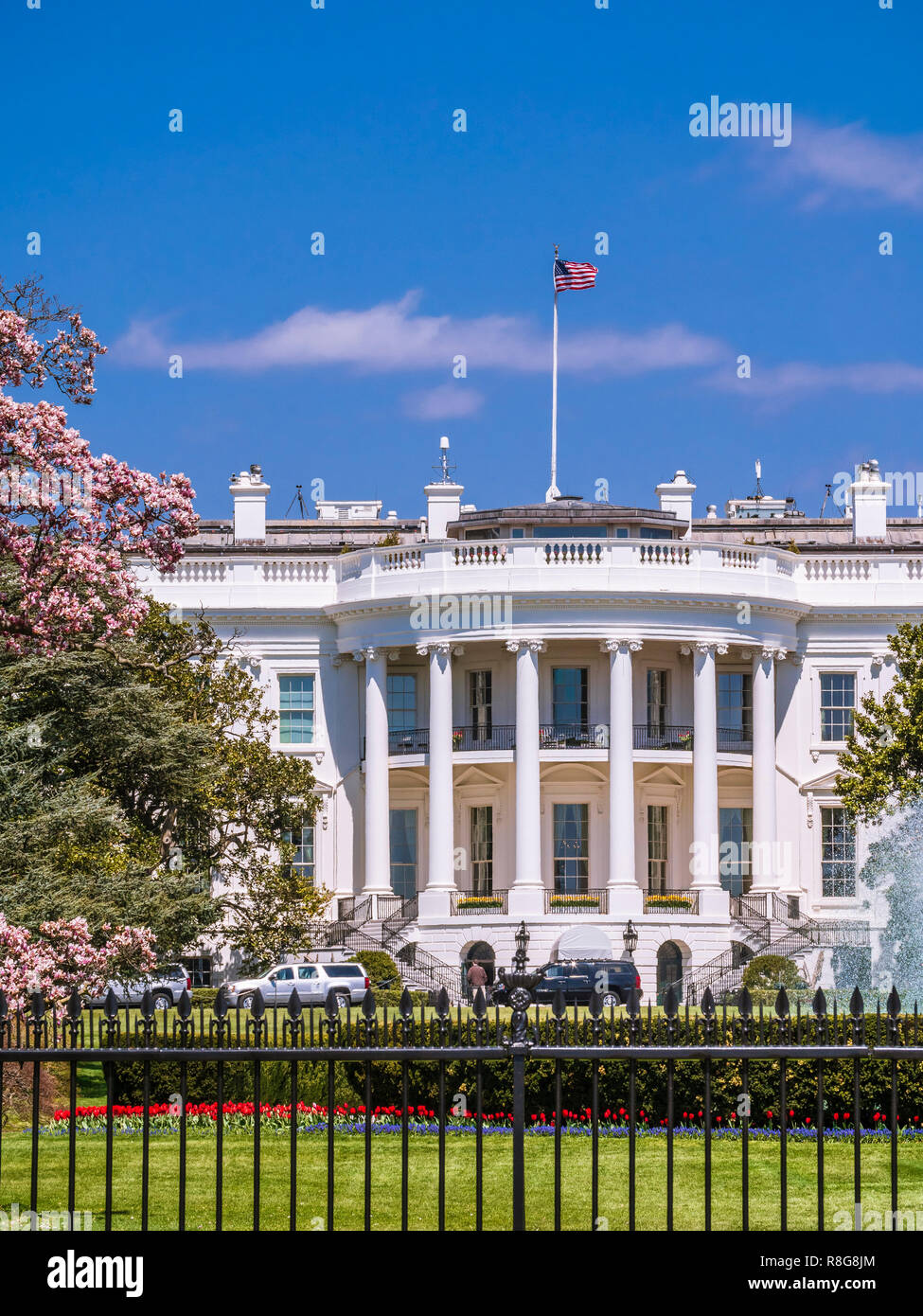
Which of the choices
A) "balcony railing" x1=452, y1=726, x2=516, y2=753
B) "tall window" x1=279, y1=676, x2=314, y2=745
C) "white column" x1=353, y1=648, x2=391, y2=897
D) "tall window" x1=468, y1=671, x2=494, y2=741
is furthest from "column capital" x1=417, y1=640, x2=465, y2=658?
"tall window" x1=279, y1=676, x2=314, y2=745

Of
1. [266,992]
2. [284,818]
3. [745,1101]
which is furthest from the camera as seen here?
[284,818]

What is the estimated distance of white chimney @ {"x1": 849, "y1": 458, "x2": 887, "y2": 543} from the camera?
62.7 m

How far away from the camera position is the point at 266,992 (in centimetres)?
4366

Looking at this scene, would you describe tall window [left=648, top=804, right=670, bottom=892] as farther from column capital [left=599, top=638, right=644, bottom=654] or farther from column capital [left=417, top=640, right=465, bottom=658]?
column capital [left=417, top=640, right=465, bottom=658]

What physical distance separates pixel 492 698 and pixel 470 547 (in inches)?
179

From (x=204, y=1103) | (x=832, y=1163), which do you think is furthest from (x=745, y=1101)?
(x=204, y=1103)

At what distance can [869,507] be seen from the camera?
62750 millimetres

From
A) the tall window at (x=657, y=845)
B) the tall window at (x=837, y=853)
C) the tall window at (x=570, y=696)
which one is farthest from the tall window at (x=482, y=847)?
the tall window at (x=837, y=853)

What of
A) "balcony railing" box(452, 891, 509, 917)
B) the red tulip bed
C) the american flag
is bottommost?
the red tulip bed

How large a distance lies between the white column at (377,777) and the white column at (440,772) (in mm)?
1494

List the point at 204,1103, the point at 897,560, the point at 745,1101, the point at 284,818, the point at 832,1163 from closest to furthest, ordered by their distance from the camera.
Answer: the point at 745,1101
the point at 832,1163
the point at 204,1103
the point at 284,818
the point at 897,560

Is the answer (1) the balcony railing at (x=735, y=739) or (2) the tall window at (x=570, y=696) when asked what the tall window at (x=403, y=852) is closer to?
(2) the tall window at (x=570, y=696)

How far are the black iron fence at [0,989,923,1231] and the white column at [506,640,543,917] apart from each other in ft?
97.9
